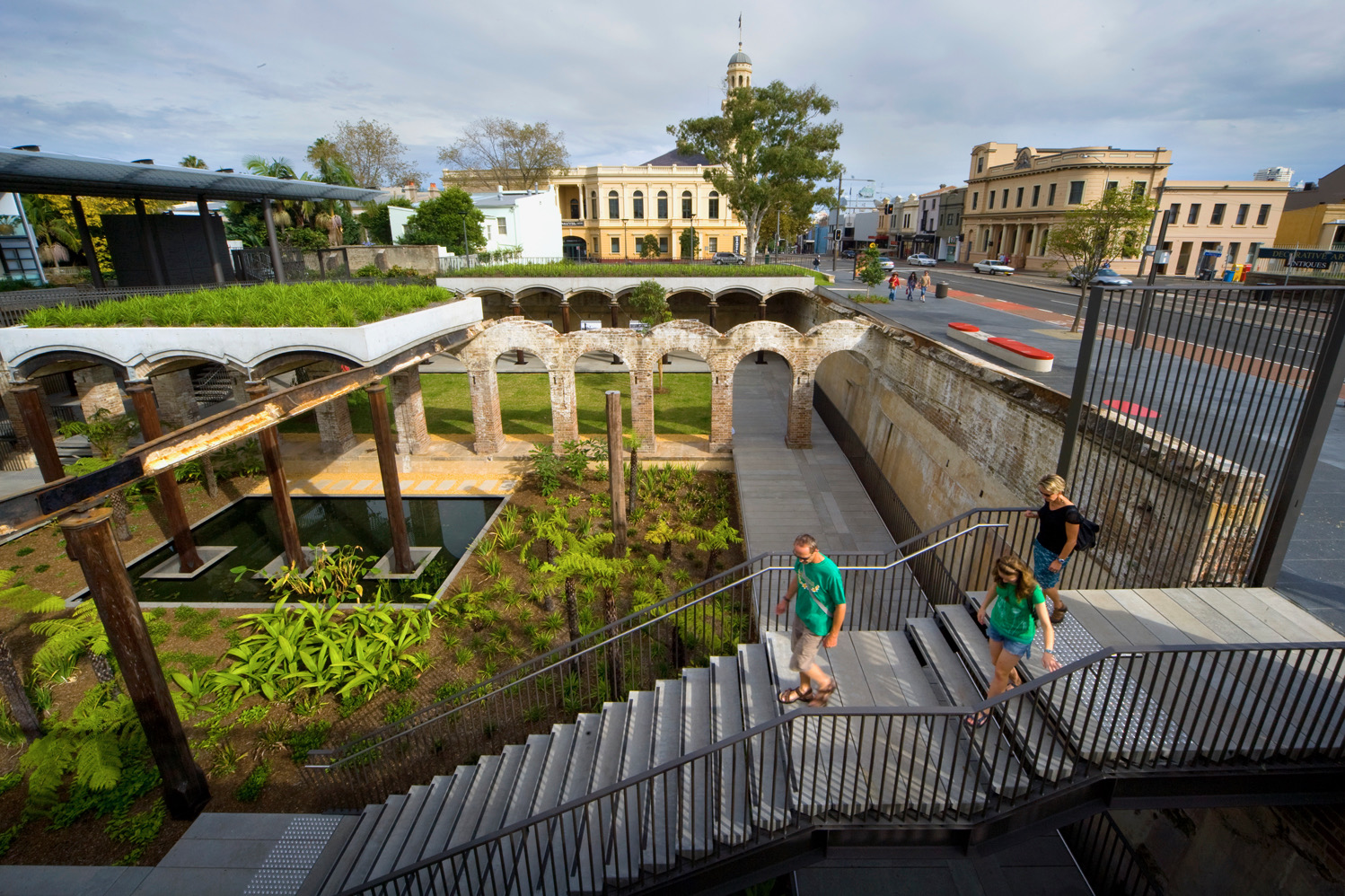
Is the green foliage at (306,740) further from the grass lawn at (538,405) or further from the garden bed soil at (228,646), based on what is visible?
the grass lawn at (538,405)

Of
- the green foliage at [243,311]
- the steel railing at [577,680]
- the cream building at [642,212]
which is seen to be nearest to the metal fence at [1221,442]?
the steel railing at [577,680]

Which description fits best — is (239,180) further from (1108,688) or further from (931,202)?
(931,202)

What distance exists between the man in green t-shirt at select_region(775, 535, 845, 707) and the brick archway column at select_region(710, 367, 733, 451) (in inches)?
451

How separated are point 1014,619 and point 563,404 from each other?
13.6 metres

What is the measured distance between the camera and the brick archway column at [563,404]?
16672mm

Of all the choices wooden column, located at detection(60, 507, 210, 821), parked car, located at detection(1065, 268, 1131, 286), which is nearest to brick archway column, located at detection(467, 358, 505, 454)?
wooden column, located at detection(60, 507, 210, 821)

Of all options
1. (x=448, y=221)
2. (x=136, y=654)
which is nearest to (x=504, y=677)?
(x=136, y=654)

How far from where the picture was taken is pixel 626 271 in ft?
104

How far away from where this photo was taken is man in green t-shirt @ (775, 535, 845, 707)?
520cm

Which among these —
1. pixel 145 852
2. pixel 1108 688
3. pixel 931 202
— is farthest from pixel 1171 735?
pixel 931 202

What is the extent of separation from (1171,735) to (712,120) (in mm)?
35037

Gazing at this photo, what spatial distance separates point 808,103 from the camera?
31.6 m

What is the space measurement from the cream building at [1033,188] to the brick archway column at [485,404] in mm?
35165

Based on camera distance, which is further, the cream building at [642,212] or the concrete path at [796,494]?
the cream building at [642,212]
